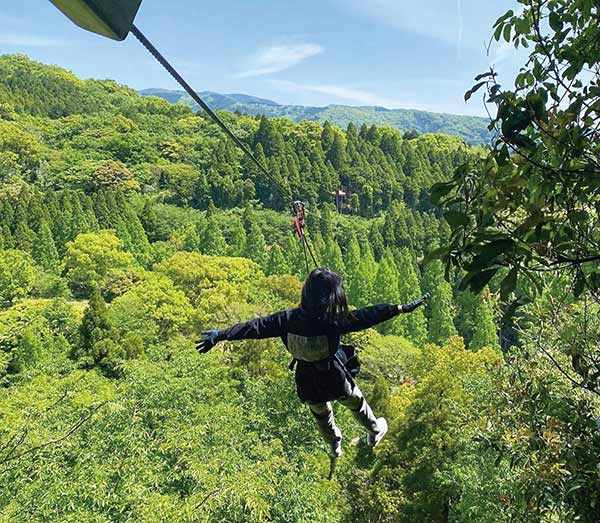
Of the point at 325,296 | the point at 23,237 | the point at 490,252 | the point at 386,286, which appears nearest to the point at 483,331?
the point at 386,286

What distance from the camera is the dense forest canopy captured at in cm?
156

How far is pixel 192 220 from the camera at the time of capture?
4116cm

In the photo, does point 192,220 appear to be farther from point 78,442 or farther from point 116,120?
point 78,442

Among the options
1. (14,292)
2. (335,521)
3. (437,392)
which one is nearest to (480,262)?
(335,521)

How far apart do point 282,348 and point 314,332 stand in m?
13.2

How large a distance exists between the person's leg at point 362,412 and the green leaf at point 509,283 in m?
1.72

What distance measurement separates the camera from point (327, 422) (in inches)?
128

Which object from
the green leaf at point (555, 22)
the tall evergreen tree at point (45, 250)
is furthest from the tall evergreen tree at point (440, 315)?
the green leaf at point (555, 22)

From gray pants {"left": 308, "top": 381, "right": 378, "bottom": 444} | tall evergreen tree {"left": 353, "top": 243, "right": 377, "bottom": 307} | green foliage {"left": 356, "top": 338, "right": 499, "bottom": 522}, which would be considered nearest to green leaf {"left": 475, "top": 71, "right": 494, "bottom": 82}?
gray pants {"left": 308, "top": 381, "right": 378, "bottom": 444}

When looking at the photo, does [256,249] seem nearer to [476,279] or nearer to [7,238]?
[7,238]

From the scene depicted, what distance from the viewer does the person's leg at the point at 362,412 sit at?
9.95 feet

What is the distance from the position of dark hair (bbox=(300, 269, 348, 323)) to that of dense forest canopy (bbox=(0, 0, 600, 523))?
76cm

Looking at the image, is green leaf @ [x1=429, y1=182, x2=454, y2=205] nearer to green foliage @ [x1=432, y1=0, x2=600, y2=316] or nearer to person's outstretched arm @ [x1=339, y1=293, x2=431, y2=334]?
green foliage @ [x1=432, y1=0, x2=600, y2=316]

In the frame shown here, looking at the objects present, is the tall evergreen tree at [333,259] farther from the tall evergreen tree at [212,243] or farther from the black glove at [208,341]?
the black glove at [208,341]
